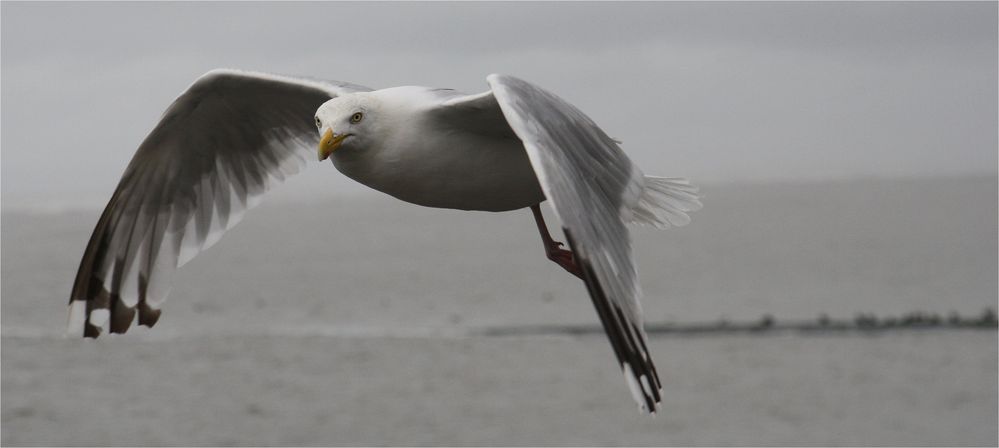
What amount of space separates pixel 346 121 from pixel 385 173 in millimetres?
309

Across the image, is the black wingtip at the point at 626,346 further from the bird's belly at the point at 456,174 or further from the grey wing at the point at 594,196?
the bird's belly at the point at 456,174

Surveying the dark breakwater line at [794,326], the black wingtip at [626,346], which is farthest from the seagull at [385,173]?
the dark breakwater line at [794,326]

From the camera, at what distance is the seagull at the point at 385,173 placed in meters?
5.22

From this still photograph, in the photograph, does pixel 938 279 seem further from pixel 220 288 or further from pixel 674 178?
pixel 674 178

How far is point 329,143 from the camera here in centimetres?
618

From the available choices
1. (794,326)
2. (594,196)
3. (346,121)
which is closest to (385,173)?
(346,121)

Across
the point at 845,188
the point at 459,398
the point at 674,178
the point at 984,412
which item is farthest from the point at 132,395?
the point at 845,188

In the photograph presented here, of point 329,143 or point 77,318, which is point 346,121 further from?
point 77,318

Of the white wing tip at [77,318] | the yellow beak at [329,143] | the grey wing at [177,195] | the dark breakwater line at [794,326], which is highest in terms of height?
the yellow beak at [329,143]

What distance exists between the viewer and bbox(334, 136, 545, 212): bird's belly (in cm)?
634

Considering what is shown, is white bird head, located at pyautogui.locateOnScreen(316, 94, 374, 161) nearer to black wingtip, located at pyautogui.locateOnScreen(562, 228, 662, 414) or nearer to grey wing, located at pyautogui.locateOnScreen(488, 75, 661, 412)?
grey wing, located at pyautogui.locateOnScreen(488, 75, 661, 412)

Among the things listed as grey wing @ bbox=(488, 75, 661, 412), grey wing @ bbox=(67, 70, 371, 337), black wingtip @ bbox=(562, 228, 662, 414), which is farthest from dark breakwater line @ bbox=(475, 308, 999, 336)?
black wingtip @ bbox=(562, 228, 662, 414)

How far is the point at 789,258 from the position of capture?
154 ft

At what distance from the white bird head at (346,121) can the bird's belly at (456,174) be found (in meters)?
0.15
